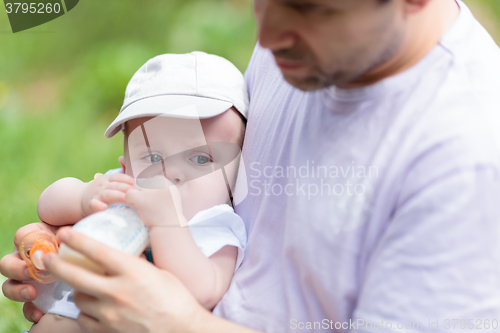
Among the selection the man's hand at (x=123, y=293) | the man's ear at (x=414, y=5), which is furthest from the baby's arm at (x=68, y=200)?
the man's ear at (x=414, y=5)

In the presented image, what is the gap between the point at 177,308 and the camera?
0.87 meters

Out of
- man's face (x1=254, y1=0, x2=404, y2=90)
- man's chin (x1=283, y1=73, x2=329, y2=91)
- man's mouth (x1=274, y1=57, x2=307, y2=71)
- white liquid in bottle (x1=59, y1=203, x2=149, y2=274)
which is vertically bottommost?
white liquid in bottle (x1=59, y1=203, x2=149, y2=274)

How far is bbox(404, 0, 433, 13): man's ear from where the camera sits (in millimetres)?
756

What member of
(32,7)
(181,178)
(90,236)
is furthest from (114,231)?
(32,7)

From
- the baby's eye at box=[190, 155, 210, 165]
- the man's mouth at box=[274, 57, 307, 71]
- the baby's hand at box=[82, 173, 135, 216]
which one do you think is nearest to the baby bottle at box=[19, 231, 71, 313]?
the baby's hand at box=[82, 173, 135, 216]

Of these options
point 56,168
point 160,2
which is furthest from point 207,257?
point 160,2

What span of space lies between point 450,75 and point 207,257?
24.0 inches

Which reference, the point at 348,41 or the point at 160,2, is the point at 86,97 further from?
the point at 348,41

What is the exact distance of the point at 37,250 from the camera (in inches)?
42.9

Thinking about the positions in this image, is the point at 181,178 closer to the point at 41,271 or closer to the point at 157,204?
the point at 157,204

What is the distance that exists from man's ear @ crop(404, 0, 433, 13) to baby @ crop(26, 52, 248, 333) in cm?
54

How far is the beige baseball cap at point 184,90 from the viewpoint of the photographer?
1.16 metres

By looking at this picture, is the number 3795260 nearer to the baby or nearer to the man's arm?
the baby

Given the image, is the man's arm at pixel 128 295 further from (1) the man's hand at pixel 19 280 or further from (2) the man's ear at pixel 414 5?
(2) the man's ear at pixel 414 5
